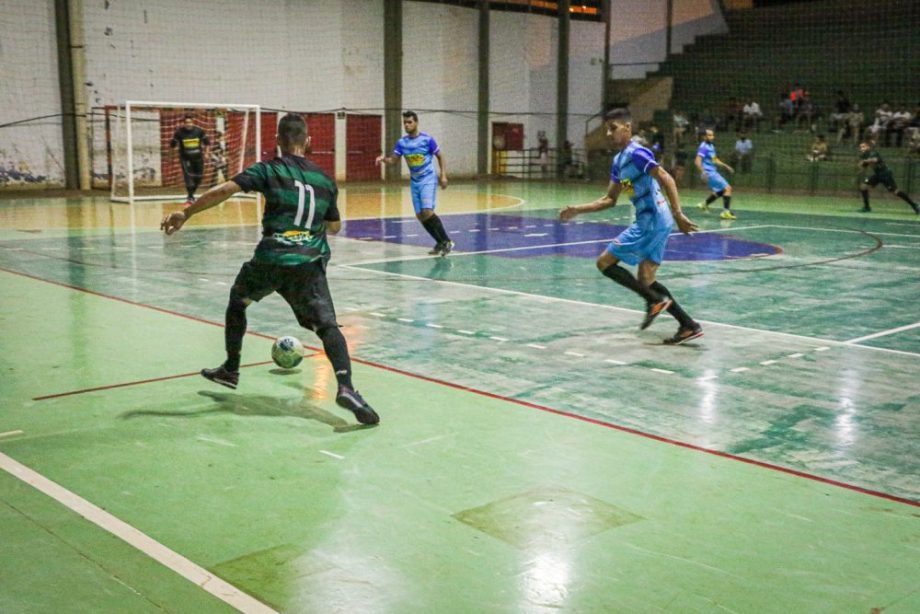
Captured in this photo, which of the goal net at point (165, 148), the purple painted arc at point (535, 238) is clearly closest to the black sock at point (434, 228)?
the purple painted arc at point (535, 238)

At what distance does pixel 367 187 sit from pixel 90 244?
18728 mm

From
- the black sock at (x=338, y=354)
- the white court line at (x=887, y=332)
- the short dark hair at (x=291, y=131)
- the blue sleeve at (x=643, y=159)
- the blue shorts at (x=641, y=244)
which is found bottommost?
the white court line at (x=887, y=332)

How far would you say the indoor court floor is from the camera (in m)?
4.11

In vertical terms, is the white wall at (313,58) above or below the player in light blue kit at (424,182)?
above

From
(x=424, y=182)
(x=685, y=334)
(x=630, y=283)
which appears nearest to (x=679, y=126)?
(x=424, y=182)

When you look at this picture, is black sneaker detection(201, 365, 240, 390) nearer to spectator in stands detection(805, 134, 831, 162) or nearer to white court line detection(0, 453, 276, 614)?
white court line detection(0, 453, 276, 614)

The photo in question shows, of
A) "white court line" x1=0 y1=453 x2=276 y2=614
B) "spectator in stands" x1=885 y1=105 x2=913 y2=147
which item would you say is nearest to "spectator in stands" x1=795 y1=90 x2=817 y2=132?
"spectator in stands" x1=885 y1=105 x2=913 y2=147

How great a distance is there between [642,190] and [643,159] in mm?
433

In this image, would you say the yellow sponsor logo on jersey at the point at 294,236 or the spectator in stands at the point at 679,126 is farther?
the spectator in stands at the point at 679,126

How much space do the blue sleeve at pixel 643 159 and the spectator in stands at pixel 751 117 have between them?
30.4 meters

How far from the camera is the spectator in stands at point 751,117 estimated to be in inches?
1474

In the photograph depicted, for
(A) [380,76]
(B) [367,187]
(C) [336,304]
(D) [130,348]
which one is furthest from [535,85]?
(D) [130,348]

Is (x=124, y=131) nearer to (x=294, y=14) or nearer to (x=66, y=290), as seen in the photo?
(x=294, y=14)

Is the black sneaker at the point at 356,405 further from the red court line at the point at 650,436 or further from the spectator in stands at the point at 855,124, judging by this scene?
the spectator in stands at the point at 855,124
